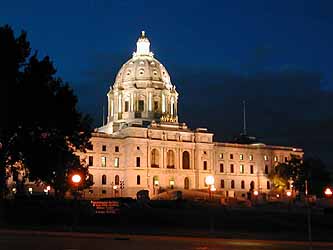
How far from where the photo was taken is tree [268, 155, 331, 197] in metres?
134

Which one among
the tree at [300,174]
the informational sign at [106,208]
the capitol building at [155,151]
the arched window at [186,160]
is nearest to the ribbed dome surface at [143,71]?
the capitol building at [155,151]

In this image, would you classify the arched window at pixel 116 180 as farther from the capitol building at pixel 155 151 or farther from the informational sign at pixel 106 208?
the informational sign at pixel 106 208

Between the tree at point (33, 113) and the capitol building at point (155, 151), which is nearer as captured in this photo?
the tree at point (33, 113)

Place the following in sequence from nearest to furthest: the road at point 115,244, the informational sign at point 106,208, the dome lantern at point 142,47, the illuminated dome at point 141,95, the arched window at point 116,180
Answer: the road at point 115,244 → the informational sign at point 106,208 → the arched window at point 116,180 → the illuminated dome at point 141,95 → the dome lantern at point 142,47

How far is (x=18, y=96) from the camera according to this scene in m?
48.5

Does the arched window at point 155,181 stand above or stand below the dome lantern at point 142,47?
below

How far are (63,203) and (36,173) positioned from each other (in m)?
11.9

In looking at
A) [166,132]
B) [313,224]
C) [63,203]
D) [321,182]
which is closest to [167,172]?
[166,132]

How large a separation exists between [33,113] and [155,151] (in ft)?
297

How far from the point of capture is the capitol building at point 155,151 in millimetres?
133125

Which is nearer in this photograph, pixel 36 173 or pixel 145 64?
pixel 36 173

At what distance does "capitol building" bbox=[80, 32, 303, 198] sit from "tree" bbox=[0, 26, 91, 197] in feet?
244

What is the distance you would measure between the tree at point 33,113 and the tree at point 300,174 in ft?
283

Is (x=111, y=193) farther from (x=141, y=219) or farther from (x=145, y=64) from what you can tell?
(x=141, y=219)
